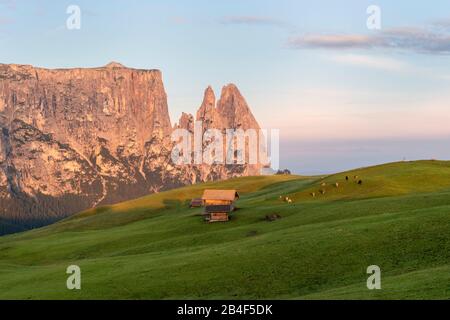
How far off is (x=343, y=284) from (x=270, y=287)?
561 cm

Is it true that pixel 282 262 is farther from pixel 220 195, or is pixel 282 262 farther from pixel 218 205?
pixel 220 195

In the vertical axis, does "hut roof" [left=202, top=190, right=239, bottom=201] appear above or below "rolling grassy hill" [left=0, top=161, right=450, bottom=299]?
above

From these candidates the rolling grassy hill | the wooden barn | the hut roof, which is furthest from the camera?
the hut roof

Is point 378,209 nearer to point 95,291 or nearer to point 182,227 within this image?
point 182,227

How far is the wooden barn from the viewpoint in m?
95.9

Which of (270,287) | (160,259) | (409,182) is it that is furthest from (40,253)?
(409,182)

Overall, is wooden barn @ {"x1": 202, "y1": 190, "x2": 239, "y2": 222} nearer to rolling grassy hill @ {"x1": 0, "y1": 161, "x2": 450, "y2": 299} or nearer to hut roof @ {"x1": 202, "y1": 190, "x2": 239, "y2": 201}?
hut roof @ {"x1": 202, "y1": 190, "x2": 239, "y2": 201}

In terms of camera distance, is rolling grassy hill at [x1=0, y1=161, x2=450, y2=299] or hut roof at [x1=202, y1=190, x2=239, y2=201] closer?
rolling grassy hill at [x1=0, y1=161, x2=450, y2=299]

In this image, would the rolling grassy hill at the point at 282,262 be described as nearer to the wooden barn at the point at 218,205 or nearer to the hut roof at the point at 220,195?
the wooden barn at the point at 218,205

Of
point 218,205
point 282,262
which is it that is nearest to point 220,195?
point 218,205

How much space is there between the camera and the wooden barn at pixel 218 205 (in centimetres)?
9594

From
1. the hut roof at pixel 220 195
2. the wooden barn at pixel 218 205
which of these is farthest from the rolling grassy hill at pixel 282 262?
the hut roof at pixel 220 195

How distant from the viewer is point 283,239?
63.0m

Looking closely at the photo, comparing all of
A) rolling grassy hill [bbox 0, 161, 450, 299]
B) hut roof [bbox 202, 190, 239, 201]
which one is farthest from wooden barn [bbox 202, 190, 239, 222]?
rolling grassy hill [bbox 0, 161, 450, 299]
